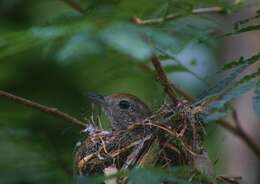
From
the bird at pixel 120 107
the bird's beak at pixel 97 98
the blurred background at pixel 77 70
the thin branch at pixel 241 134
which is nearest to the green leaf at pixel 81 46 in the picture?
the blurred background at pixel 77 70

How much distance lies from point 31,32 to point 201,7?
5.26 feet

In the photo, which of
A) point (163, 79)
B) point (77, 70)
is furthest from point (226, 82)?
point (77, 70)

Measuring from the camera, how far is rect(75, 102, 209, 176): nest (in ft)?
14.6

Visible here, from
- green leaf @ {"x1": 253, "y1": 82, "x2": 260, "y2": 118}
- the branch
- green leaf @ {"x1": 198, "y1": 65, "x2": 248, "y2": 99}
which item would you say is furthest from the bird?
green leaf @ {"x1": 253, "y1": 82, "x2": 260, "y2": 118}

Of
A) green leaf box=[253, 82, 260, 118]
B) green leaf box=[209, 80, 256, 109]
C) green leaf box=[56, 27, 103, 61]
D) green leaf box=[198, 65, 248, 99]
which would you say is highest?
green leaf box=[56, 27, 103, 61]

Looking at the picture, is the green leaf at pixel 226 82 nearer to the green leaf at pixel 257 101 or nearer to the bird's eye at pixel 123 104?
the green leaf at pixel 257 101

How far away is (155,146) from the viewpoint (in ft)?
15.0

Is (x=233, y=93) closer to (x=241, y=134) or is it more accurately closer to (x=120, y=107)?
(x=241, y=134)

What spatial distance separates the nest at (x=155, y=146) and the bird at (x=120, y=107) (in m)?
1.13

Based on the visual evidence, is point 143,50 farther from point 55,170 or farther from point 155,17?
point 55,170

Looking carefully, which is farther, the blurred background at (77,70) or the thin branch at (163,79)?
the thin branch at (163,79)

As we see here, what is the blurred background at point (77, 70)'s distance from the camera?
3.25 metres

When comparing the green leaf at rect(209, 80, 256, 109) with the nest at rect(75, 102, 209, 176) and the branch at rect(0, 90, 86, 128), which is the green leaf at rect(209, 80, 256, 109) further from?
the branch at rect(0, 90, 86, 128)

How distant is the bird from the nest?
44.3 inches
